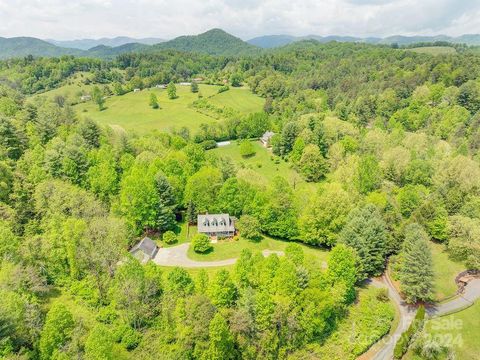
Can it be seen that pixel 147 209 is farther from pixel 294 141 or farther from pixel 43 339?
pixel 294 141

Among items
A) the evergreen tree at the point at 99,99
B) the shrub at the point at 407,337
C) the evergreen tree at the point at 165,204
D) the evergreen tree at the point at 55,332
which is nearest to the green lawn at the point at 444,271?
the shrub at the point at 407,337

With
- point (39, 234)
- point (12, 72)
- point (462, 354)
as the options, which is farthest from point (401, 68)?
point (12, 72)

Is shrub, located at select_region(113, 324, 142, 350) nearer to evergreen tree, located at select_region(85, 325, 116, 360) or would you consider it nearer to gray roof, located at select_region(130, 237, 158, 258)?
evergreen tree, located at select_region(85, 325, 116, 360)

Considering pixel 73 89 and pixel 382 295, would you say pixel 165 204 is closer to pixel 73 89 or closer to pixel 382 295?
pixel 382 295

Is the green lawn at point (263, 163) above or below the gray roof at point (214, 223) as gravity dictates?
below

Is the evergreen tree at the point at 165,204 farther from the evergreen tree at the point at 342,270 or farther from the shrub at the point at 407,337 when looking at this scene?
the shrub at the point at 407,337

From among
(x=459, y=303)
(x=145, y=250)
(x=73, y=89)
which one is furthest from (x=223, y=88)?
(x=459, y=303)
